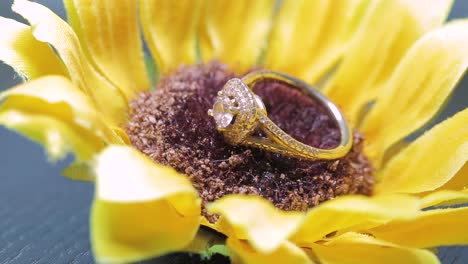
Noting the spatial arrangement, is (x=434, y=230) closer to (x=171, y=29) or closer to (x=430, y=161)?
(x=430, y=161)

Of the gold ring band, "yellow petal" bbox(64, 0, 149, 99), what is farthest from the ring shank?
"yellow petal" bbox(64, 0, 149, 99)

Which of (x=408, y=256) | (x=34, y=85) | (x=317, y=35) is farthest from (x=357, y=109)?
(x=34, y=85)

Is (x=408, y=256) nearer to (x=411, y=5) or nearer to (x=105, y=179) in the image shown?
(x=105, y=179)

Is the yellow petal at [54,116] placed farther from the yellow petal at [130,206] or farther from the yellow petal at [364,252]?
the yellow petal at [364,252]

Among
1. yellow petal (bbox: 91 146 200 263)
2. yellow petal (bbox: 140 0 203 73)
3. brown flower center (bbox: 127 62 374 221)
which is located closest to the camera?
yellow petal (bbox: 91 146 200 263)

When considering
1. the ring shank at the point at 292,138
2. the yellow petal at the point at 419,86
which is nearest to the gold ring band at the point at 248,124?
the ring shank at the point at 292,138

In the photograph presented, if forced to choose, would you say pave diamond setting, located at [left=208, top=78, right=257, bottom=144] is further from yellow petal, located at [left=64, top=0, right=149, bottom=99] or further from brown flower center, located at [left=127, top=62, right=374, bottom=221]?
yellow petal, located at [left=64, top=0, right=149, bottom=99]
